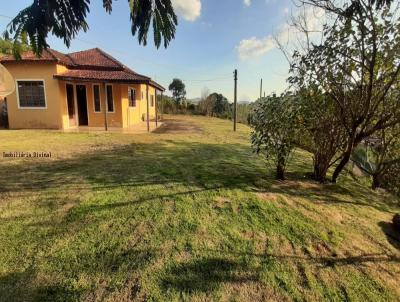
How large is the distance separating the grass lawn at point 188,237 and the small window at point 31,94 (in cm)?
896

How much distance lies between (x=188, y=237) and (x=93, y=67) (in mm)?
14671

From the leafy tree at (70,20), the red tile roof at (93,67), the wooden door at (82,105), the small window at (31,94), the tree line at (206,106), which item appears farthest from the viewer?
the tree line at (206,106)

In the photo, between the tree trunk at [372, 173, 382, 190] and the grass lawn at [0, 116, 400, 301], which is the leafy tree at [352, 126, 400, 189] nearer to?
the tree trunk at [372, 173, 382, 190]

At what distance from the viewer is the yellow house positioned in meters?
13.5

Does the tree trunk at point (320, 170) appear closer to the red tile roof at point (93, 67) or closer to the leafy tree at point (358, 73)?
the leafy tree at point (358, 73)

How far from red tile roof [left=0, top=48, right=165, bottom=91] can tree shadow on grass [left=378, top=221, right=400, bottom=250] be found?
38.9 feet

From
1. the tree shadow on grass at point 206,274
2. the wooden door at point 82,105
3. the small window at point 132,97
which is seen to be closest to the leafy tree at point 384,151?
the tree shadow on grass at point 206,274

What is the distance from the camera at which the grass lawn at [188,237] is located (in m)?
2.84

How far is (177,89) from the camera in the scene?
1495 inches

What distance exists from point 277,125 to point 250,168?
1.82 m

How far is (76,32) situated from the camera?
2.95 meters

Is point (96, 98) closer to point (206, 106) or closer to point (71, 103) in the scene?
point (71, 103)

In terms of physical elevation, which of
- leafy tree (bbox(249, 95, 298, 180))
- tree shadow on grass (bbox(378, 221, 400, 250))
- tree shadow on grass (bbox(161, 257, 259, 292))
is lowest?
tree shadow on grass (bbox(378, 221, 400, 250))

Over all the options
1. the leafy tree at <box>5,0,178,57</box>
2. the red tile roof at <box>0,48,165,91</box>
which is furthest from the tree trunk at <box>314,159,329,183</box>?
the red tile roof at <box>0,48,165,91</box>
